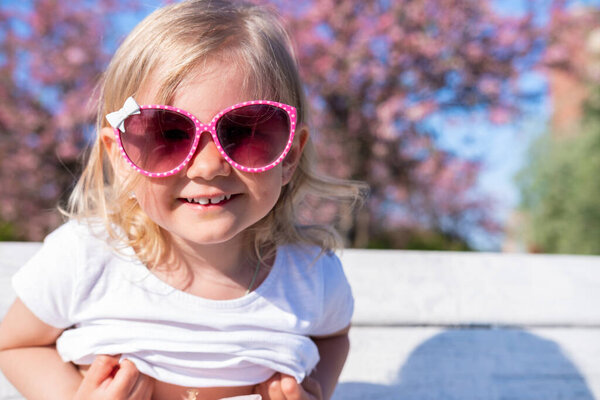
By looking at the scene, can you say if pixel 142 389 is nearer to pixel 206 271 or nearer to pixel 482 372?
pixel 206 271

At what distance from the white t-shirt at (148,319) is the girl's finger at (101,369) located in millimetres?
22

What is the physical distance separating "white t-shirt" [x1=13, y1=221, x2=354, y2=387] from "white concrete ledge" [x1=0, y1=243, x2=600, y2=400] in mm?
447

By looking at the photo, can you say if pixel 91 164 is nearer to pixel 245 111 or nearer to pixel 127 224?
pixel 127 224

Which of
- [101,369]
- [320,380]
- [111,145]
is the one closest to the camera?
[101,369]

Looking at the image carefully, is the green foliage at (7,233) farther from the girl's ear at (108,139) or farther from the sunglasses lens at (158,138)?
the sunglasses lens at (158,138)

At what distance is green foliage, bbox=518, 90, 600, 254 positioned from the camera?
328 inches

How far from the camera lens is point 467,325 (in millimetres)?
2000

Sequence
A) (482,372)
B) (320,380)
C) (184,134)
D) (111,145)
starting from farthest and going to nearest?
(482,372)
(320,380)
(111,145)
(184,134)

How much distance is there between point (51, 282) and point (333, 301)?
0.69m

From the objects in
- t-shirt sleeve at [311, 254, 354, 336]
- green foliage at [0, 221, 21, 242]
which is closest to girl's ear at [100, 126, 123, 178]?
t-shirt sleeve at [311, 254, 354, 336]

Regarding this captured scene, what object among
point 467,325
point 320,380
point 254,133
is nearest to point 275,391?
point 320,380

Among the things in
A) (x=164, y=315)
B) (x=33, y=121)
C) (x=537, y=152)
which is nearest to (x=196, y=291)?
(x=164, y=315)

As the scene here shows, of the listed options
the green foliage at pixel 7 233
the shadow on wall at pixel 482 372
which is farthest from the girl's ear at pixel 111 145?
the green foliage at pixel 7 233

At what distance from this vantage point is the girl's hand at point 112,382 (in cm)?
113
